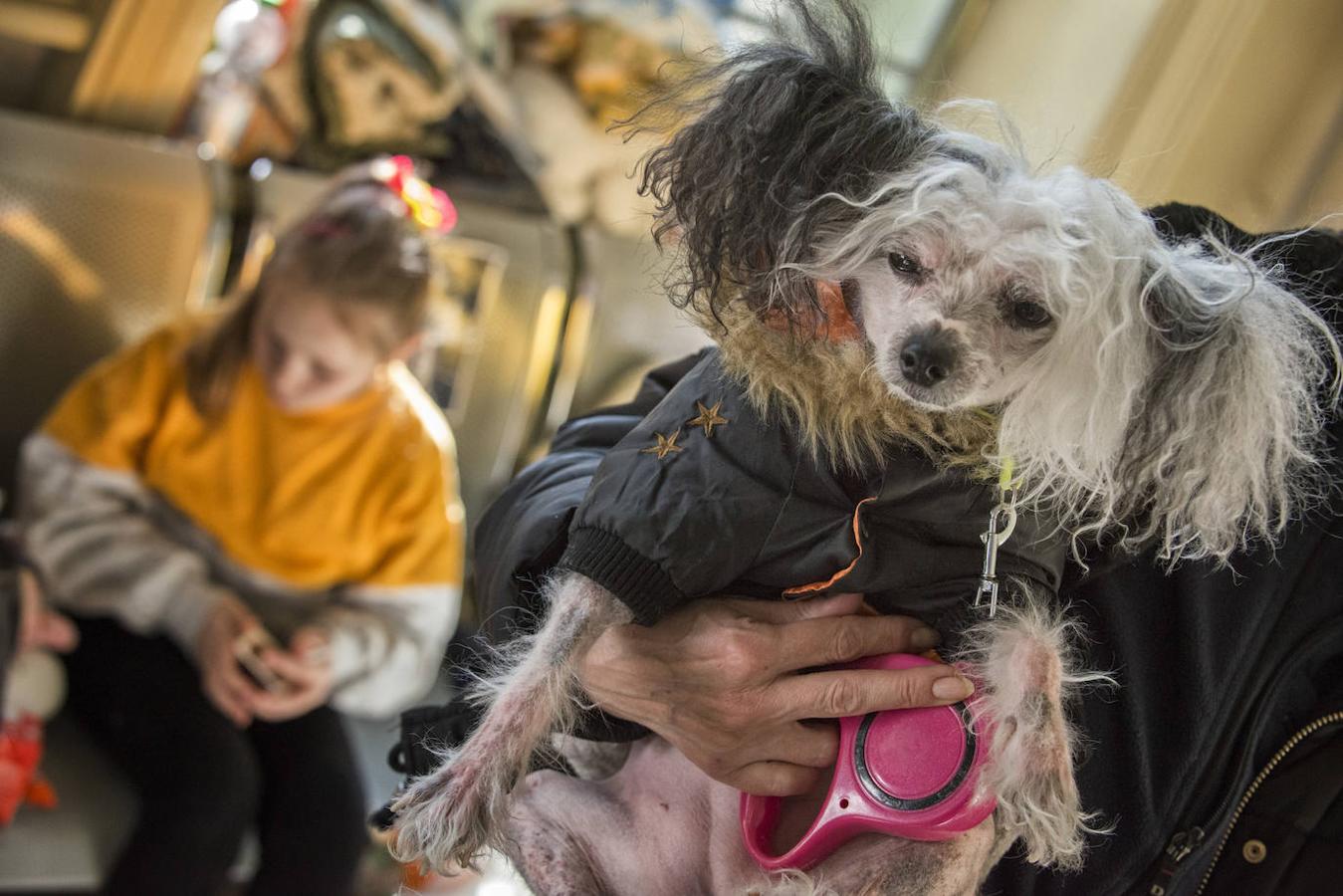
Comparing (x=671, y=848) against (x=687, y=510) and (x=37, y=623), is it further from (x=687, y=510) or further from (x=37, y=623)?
(x=37, y=623)

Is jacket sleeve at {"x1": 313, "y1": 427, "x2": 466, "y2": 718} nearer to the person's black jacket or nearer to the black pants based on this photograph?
the black pants

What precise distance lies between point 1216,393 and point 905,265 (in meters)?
0.16

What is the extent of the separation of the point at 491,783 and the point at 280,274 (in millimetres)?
1197

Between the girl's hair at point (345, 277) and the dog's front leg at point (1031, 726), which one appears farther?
the girl's hair at point (345, 277)

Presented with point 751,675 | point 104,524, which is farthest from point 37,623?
point 751,675

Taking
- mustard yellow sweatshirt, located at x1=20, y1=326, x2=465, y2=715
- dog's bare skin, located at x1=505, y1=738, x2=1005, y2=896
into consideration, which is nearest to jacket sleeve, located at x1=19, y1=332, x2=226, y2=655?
mustard yellow sweatshirt, located at x1=20, y1=326, x2=465, y2=715

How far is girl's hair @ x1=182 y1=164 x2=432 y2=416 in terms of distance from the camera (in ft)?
5.41

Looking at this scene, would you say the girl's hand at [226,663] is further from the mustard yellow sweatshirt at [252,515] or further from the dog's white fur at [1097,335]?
the dog's white fur at [1097,335]

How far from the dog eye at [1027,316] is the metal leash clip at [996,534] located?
3.3 inches

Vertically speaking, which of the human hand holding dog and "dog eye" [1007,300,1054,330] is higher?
"dog eye" [1007,300,1054,330]

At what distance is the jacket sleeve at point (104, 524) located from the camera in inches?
64.4

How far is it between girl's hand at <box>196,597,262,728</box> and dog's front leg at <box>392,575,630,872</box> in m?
1.04

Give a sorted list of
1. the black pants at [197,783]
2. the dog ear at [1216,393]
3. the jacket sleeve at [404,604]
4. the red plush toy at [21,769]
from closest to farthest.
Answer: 1. the dog ear at [1216,393]
2. the red plush toy at [21,769]
3. the black pants at [197,783]
4. the jacket sleeve at [404,604]

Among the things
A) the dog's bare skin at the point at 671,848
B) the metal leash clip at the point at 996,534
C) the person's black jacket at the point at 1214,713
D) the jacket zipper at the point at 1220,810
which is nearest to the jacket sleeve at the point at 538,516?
the person's black jacket at the point at 1214,713
